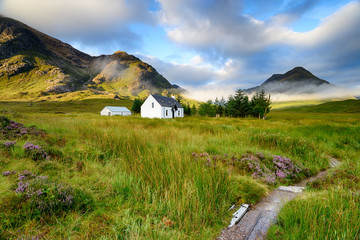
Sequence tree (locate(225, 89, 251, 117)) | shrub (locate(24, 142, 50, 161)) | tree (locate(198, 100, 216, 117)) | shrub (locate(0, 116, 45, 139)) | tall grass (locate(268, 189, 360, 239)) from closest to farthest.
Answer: tall grass (locate(268, 189, 360, 239)), shrub (locate(24, 142, 50, 161)), shrub (locate(0, 116, 45, 139)), tree (locate(225, 89, 251, 117)), tree (locate(198, 100, 216, 117))

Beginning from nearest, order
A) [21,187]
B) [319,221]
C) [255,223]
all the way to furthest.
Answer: [319,221], [21,187], [255,223]

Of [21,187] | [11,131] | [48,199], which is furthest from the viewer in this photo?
[11,131]

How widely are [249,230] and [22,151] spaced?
16.9ft

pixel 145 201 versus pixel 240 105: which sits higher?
pixel 240 105

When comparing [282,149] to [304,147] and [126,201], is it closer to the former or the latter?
[304,147]

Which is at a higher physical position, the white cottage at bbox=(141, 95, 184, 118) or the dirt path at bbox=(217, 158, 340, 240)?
the white cottage at bbox=(141, 95, 184, 118)

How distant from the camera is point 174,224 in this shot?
2119 millimetres

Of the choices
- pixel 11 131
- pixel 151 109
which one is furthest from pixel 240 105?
pixel 11 131

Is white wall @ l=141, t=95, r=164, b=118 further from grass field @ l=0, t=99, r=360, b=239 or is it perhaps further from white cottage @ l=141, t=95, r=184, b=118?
grass field @ l=0, t=99, r=360, b=239

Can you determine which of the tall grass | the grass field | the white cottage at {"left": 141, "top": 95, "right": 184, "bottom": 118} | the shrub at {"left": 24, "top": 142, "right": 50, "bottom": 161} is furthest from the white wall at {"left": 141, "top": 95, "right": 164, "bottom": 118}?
the tall grass

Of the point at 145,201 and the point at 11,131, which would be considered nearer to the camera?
the point at 145,201

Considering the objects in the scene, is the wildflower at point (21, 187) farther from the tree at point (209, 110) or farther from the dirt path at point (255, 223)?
the tree at point (209, 110)

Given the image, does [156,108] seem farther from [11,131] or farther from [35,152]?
[35,152]

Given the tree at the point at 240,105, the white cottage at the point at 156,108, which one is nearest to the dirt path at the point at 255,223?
the white cottage at the point at 156,108
